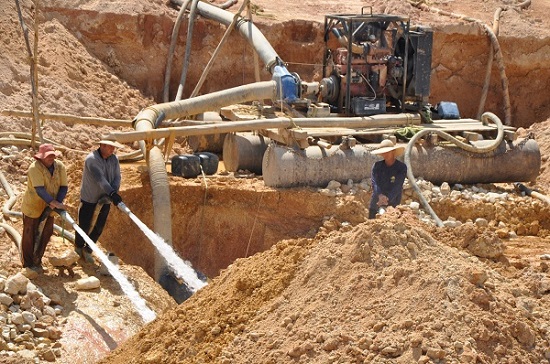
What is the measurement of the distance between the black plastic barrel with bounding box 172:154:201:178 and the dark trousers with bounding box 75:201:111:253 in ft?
11.2

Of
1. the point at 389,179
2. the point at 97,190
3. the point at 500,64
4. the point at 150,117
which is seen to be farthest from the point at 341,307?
the point at 500,64

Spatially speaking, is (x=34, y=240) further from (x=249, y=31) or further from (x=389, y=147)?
(x=249, y=31)

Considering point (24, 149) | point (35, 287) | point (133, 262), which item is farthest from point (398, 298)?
point (24, 149)

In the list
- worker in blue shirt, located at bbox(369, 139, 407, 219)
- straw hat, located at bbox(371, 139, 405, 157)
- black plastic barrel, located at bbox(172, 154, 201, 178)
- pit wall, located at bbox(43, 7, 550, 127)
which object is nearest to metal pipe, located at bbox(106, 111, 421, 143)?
black plastic barrel, located at bbox(172, 154, 201, 178)

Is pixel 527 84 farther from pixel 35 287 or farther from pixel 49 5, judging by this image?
pixel 35 287

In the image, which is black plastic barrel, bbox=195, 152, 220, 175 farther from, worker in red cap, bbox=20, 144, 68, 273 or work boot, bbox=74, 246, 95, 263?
worker in red cap, bbox=20, 144, 68, 273

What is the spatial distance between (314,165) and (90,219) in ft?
13.4

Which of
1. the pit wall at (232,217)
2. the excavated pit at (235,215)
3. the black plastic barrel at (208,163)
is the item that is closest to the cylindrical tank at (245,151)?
the black plastic barrel at (208,163)

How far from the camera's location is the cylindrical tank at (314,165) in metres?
15.6

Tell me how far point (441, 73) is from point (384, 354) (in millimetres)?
14270

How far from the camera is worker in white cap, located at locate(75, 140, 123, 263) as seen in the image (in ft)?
40.8

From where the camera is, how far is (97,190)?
12578mm

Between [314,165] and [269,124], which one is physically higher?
[269,124]

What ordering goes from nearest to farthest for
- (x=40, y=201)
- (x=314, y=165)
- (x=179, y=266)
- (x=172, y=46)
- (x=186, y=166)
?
(x=40, y=201), (x=179, y=266), (x=314, y=165), (x=186, y=166), (x=172, y=46)
